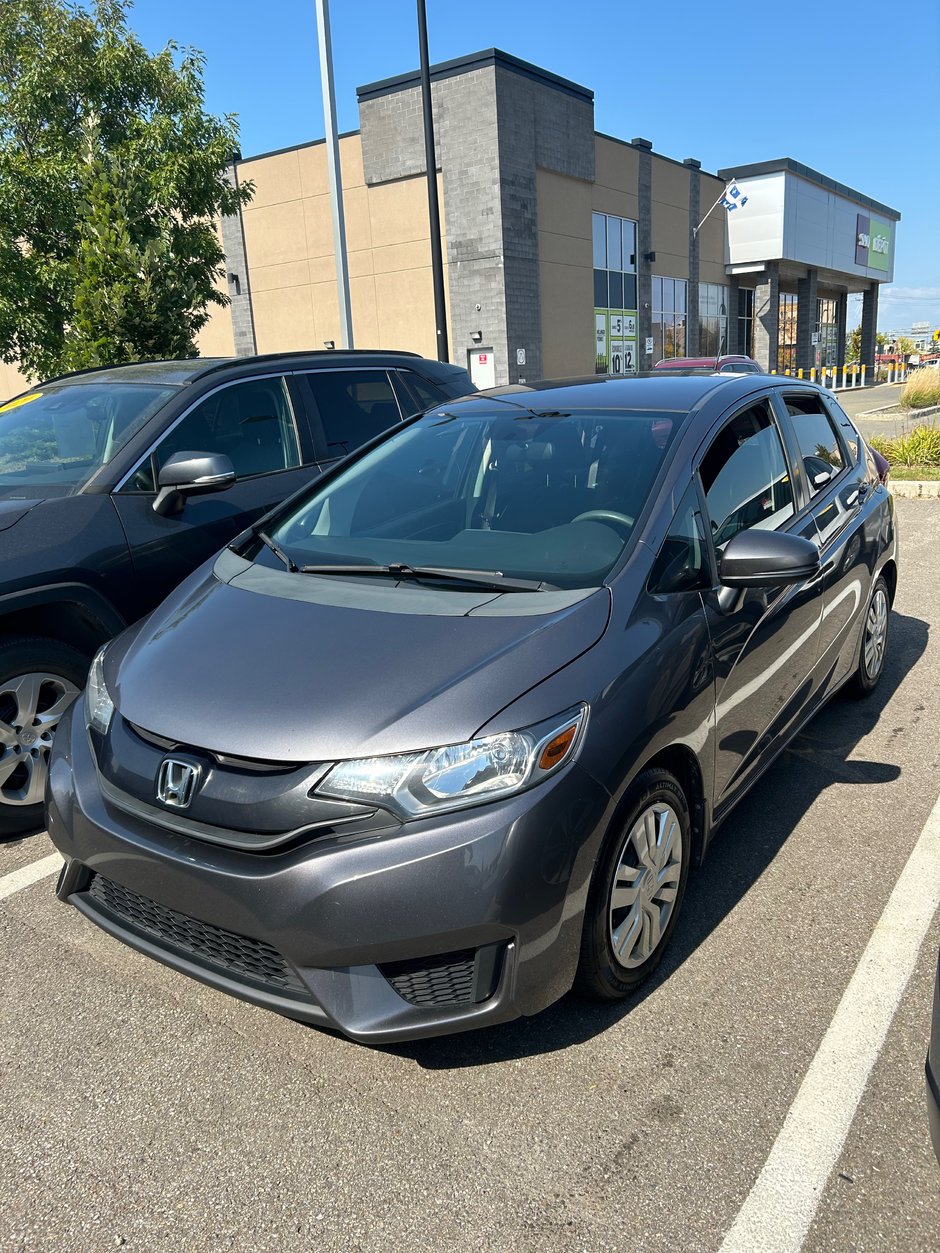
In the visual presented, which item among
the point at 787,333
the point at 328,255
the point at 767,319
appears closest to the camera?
the point at 328,255

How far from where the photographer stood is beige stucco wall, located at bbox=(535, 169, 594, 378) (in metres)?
26.0

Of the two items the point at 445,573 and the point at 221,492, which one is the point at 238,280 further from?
the point at 445,573

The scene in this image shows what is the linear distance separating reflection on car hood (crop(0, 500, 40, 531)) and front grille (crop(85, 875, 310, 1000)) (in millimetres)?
1707

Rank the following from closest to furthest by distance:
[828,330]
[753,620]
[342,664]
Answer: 1. [342,664]
2. [753,620]
3. [828,330]

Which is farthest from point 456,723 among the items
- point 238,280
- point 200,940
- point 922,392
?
point 238,280

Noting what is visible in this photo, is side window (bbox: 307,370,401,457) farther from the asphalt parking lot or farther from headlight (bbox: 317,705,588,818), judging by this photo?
headlight (bbox: 317,705,588,818)

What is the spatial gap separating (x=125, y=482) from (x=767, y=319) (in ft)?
136

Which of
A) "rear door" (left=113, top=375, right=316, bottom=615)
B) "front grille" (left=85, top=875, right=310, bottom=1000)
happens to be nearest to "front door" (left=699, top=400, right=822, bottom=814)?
"front grille" (left=85, top=875, right=310, bottom=1000)

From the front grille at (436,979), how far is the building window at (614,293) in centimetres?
2816

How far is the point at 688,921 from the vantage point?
121 inches

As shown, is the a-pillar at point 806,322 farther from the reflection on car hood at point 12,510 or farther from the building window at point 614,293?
the reflection on car hood at point 12,510

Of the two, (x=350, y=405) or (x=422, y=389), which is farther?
(x=422, y=389)

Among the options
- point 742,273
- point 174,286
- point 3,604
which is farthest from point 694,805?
point 742,273

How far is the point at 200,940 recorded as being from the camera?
7.77ft
